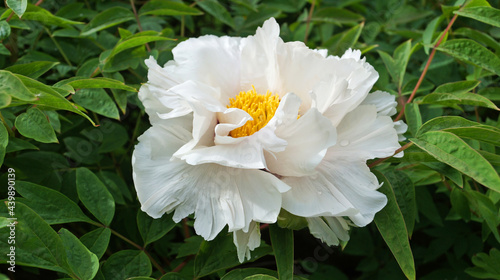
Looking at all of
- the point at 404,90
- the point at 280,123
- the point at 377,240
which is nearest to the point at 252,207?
the point at 280,123

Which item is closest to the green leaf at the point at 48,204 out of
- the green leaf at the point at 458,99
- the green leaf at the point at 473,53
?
the green leaf at the point at 458,99

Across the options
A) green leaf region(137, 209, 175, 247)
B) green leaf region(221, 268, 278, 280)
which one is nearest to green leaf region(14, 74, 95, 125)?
green leaf region(137, 209, 175, 247)

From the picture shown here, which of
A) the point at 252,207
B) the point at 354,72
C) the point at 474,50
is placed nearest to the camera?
the point at 252,207

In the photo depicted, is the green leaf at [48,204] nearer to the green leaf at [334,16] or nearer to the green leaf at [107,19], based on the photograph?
the green leaf at [107,19]

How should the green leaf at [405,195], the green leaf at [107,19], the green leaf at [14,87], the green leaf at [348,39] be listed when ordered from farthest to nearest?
the green leaf at [348,39], the green leaf at [107,19], the green leaf at [405,195], the green leaf at [14,87]

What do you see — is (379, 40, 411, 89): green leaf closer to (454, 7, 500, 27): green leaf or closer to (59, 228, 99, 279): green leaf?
(454, 7, 500, 27): green leaf

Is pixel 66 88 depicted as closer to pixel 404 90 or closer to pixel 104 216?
pixel 104 216

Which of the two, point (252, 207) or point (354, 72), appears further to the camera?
point (354, 72)
